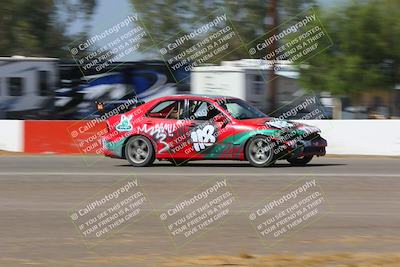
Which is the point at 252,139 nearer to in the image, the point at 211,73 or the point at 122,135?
the point at 122,135

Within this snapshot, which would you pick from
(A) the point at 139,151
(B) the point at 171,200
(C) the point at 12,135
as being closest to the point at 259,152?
(A) the point at 139,151

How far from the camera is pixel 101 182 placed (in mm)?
13352

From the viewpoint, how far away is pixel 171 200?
11.3m

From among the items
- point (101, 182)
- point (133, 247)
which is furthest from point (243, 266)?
point (101, 182)

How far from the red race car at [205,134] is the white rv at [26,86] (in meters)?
15.5

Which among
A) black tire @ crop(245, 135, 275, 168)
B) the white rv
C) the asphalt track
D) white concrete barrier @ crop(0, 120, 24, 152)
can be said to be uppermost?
the white rv

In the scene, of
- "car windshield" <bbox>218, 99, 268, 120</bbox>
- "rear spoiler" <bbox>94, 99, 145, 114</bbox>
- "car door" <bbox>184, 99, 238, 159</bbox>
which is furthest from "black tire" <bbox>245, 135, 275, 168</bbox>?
"rear spoiler" <bbox>94, 99, 145, 114</bbox>

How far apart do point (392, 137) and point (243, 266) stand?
14.0 metres

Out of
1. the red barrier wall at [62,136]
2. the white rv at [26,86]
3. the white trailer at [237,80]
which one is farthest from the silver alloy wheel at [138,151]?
the white rv at [26,86]

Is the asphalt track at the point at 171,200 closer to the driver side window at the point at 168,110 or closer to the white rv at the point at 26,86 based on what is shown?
the driver side window at the point at 168,110

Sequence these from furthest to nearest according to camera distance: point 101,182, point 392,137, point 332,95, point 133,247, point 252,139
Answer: point 332,95 < point 392,137 < point 252,139 < point 101,182 < point 133,247

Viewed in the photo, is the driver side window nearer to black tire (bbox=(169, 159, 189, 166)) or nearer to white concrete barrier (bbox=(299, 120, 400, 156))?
black tire (bbox=(169, 159, 189, 166))

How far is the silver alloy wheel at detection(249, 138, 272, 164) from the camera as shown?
15.7m

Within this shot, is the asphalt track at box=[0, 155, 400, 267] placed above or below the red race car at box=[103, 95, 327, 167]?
below
